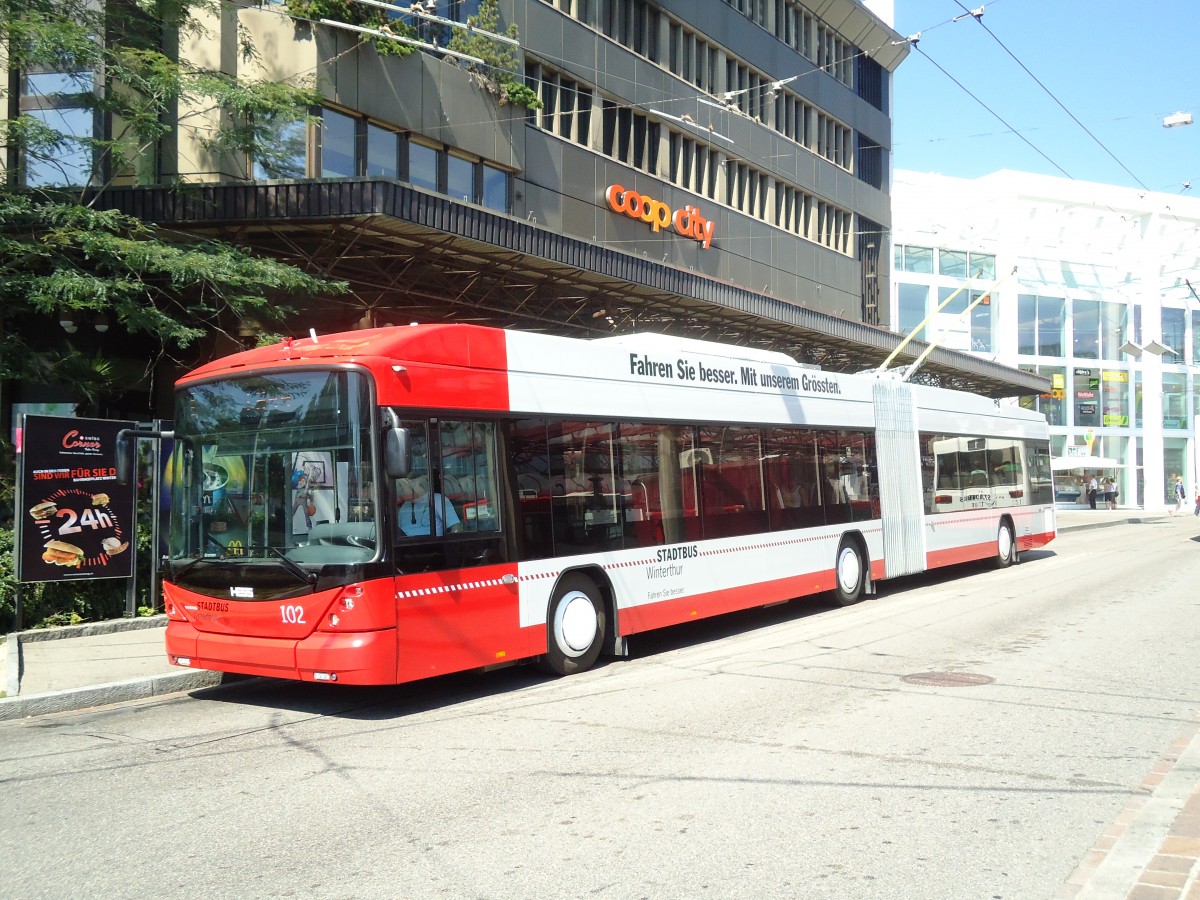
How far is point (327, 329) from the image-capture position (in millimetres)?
21562

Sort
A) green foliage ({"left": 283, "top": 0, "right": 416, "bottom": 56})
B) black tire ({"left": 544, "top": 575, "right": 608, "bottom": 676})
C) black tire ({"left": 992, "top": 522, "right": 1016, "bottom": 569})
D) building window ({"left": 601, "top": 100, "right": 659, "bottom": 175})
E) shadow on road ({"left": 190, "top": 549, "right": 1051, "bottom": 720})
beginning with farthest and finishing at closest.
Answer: building window ({"left": 601, "top": 100, "right": 659, "bottom": 175}) < black tire ({"left": 992, "top": 522, "right": 1016, "bottom": 569}) < green foliage ({"left": 283, "top": 0, "right": 416, "bottom": 56}) < black tire ({"left": 544, "top": 575, "right": 608, "bottom": 676}) < shadow on road ({"left": 190, "top": 549, "right": 1051, "bottom": 720})

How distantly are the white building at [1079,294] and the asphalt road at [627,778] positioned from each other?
4707cm

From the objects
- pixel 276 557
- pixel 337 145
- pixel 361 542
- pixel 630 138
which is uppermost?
pixel 630 138

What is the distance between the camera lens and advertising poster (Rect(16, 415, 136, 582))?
39.4 feet

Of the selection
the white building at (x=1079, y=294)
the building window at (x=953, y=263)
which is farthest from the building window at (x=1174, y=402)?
the building window at (x=953, y=263)

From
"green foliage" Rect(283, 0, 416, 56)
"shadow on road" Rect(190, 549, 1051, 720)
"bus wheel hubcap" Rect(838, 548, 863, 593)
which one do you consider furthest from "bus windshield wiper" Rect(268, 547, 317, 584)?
"green foliage" Rect(283, 0, 416, 56)

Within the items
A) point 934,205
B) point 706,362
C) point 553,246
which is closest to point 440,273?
point 553,246

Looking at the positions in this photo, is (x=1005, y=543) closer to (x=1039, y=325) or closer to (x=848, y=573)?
(x=848, y=573)

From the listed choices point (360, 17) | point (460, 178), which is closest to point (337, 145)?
point (360, 17)

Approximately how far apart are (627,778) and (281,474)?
3852 millimetres

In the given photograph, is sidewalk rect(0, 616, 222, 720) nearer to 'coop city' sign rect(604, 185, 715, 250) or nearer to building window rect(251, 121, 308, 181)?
building window rect(251, 121, 308, 181)

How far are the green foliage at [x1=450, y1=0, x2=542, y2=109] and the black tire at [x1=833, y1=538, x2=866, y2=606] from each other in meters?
11.8

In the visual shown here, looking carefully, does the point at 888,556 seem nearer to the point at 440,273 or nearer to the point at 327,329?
the point at 440,273

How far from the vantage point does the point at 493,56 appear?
21.8 metres
